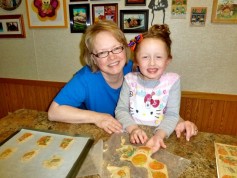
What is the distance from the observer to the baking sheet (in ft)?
2.16

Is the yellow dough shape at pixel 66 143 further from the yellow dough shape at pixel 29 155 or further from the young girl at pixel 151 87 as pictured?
the young girl at pixel 151 87

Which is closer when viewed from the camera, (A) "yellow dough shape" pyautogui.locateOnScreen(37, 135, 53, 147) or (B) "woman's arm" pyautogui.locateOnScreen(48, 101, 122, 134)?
(A) "yellow dough shape" pyautogui.locateOnScreen(37, 135, 53, 147)

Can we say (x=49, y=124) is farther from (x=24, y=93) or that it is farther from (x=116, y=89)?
(x=24, y=93)

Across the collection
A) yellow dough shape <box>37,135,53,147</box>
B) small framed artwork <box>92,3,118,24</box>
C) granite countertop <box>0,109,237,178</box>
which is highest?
small framed artwork <box>92,3,118,24</box>

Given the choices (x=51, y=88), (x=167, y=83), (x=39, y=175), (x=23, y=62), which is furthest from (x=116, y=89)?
(x=23, y=62)

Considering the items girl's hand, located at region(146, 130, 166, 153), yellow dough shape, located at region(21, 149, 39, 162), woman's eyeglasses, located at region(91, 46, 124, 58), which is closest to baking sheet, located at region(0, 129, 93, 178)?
yellow dough shape, located at region(21, 149, 39, 162)

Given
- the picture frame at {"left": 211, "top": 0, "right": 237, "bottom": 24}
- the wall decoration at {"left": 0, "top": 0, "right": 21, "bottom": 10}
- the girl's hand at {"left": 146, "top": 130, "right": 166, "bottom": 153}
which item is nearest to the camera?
the girl's hand at {"left": 146, "top": 130, "right": 166, "bottom": 153}

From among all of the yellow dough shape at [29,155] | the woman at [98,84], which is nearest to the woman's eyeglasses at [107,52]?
the woman at [98,84]

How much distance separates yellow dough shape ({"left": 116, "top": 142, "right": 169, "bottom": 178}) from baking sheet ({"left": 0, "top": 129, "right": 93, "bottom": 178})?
156 millimetres

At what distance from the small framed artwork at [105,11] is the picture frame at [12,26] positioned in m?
0.89

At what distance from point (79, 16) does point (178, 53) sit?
42.8 inches

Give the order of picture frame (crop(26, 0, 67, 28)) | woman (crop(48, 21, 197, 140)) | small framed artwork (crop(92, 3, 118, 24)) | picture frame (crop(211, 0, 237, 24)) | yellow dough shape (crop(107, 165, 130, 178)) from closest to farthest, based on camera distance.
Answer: yellow dough shape (crop(107, 165, 130, 178)) < woman (crop(48, 21, 197, 140)) < picture frame (crop(211, 0, 237, 24)) < small framed artwork (crop(92, 3, 118, 24)) < picture frame (crop(26, 0, 67, 28))

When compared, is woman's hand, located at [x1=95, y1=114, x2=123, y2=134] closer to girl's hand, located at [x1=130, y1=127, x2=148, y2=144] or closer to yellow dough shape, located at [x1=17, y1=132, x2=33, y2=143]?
girl's hand, located at [x1=130, y1=127, x2=148, y2=144]

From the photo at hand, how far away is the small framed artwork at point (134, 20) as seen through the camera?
1883mm
